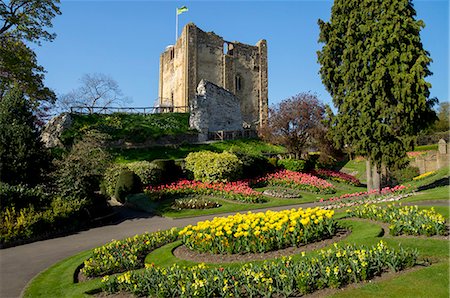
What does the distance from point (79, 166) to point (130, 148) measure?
679 inches

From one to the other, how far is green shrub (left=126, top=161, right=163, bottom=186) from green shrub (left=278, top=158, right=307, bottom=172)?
1129 centimetres

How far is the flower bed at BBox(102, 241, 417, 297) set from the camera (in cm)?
603

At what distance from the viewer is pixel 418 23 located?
1673cm

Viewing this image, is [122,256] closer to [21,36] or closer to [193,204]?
[193,204]

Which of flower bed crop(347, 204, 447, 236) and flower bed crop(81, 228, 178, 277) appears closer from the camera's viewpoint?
flower bed crop(347, 204, 447, 236)

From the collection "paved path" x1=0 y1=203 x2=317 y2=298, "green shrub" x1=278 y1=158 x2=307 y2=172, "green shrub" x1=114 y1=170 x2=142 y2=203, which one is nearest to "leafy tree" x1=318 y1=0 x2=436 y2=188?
"paved path" x1=0 y1=203 x2=317 y2=298

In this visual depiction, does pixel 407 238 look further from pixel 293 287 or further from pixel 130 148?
pixel 130 148

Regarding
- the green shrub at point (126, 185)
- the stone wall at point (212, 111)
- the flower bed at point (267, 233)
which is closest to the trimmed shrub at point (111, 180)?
the green shrub at point (126, 185)

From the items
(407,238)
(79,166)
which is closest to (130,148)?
(79,166)

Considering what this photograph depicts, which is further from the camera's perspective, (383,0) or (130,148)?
(130,148)

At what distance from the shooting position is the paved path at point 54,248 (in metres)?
9.07

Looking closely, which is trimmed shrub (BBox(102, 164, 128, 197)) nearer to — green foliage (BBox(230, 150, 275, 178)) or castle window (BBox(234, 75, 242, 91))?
green foliage (BBox(230, 150, 275, 178))

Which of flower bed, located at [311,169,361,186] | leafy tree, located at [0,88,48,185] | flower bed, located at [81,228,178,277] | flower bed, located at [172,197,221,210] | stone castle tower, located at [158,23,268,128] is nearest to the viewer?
flower bed, located at [81,228,178,277]

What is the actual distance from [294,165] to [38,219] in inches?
833
